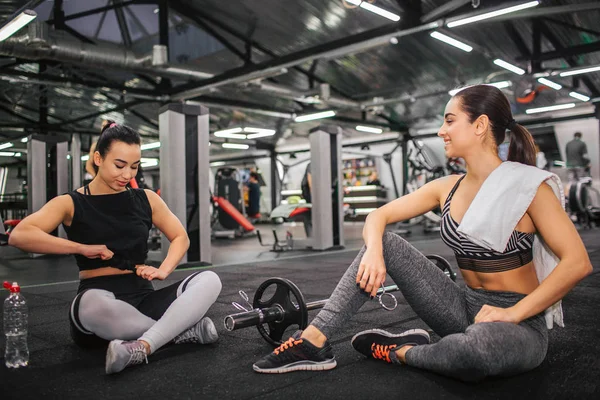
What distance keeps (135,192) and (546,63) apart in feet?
33.9

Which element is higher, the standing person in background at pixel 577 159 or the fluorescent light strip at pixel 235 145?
the fluorescent light strip at pixel 235 145

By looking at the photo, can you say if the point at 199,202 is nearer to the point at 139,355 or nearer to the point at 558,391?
the point at 139,355

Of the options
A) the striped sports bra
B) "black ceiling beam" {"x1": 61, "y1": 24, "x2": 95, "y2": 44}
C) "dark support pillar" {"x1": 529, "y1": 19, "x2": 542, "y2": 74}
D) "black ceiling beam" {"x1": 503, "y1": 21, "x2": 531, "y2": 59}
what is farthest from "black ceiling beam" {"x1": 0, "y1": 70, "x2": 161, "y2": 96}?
the striped sports bra

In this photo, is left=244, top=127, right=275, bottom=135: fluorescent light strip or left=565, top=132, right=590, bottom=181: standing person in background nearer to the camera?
left=565, top=132, right=590, bottom=181: standing person in background

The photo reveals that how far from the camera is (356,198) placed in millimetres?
17266

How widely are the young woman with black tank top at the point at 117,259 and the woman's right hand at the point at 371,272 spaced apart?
2.67ft

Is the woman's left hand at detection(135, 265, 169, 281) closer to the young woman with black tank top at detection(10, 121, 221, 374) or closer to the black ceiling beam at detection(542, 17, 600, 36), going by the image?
the young woman with black tank top at detection(10, 121, 221, 374)

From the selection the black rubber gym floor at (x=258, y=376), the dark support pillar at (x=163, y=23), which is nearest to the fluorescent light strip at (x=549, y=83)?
the dark support pillar at (x=163, y=23)

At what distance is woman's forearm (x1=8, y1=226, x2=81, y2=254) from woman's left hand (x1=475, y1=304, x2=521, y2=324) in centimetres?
150

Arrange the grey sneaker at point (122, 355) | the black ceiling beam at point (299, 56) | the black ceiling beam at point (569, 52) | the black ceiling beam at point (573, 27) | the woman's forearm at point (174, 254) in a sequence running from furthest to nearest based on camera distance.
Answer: the black ceiling beam at point (569, 52), the black ceiling beam at point (573, 27), the black ceiling beam at point (299, 56), the woman's forearm at point (174, 254), the grey sneaker at point (122, 355)

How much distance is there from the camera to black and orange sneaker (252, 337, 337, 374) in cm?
181

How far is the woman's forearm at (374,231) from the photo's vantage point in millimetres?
1725

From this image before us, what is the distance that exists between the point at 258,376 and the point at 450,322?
0.71m

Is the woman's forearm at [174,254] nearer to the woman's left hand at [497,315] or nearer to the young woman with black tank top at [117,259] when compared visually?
the young woman with black tank top at [117,259]
